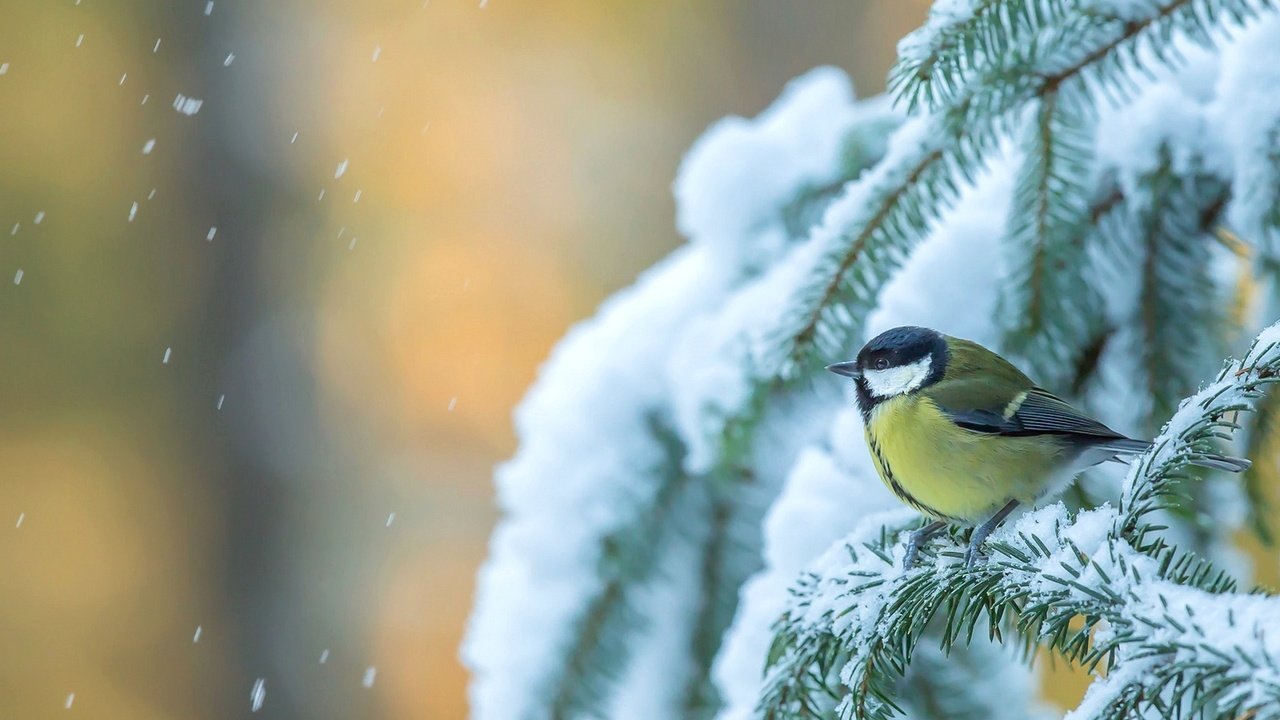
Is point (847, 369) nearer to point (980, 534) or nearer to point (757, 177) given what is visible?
point (980, 534)

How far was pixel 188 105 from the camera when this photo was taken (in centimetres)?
420

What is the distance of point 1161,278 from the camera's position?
1294 mm

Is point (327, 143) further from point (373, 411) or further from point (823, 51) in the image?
point (823, 51)

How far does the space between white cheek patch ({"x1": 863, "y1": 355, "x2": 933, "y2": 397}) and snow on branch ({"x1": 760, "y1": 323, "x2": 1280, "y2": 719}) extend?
232 millimetres

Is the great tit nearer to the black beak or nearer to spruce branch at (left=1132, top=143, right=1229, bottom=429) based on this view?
the black beak

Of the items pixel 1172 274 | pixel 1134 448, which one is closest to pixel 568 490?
pixel 1134 448

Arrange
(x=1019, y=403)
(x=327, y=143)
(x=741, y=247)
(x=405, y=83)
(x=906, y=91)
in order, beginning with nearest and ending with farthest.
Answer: (x=906, y=91) < (x=1019, y=403) < (x=741, y=247) < (x=327, y=143) < (x=405, y=83)

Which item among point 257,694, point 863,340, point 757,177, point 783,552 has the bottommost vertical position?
point 783,552


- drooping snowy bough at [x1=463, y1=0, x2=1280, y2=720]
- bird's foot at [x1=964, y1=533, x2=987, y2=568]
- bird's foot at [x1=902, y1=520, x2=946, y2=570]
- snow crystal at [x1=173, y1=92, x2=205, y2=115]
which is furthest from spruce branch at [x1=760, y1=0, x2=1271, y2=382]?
snow crystal at [x1=173, y1=92, x2=205, y2=115]

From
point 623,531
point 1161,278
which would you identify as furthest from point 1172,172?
point 623,531

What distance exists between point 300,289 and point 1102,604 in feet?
14.0

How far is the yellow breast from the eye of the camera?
3.58 ft

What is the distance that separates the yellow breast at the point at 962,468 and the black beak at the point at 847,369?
0.27 feet

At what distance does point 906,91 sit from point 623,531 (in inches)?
27.6
